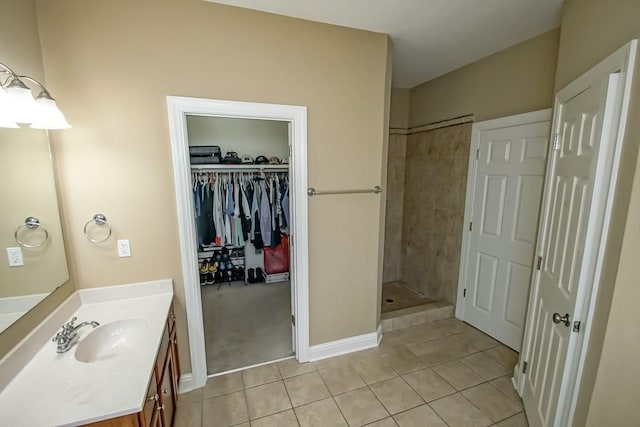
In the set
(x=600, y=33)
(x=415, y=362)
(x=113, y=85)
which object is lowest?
(x=415, y=362)

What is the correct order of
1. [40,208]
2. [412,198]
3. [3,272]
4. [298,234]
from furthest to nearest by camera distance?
1. [412,198]
2. [298,234]
3. [40,208]
4. [3,272]

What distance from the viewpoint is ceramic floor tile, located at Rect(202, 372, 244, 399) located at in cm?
204

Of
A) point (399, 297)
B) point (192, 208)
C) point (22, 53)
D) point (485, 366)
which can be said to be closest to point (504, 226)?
point (485, 366)

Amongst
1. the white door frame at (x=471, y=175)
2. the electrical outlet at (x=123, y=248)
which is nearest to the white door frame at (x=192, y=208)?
the electrical outlet at (x=123, y=248)

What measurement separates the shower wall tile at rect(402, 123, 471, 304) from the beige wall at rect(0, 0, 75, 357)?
130 inches

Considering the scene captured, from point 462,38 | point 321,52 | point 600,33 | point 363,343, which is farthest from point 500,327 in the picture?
point 321,52

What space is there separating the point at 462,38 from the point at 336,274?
7.23ft

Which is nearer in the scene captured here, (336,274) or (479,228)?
(336,274)

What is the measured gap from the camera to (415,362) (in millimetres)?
2373

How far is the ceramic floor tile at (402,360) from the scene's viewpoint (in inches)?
90.5

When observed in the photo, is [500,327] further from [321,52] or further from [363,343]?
[321,52]

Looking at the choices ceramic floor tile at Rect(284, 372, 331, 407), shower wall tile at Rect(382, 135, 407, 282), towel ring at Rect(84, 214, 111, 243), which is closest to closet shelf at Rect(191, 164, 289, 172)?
shower wall tile at Rect(382, 135, 407, 282)

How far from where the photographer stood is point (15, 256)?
4.06ft

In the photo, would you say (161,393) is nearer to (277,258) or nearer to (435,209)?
(277,258)
